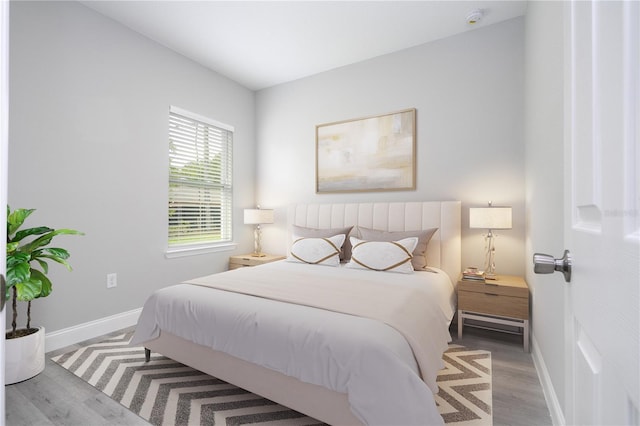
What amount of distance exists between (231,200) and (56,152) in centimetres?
197

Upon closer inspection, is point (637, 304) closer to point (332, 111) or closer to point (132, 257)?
point (132, 257)

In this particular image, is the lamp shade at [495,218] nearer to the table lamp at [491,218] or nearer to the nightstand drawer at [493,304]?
the table lamp at [491,218]

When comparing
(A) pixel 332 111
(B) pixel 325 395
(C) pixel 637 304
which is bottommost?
(B) pixel 325 395

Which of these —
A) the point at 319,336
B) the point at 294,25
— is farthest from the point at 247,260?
the point at 294,25

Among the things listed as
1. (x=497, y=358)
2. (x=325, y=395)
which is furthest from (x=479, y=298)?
(x=325, y=395)

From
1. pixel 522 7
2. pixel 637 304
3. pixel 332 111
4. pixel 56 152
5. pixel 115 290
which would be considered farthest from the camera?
pixel 332 111

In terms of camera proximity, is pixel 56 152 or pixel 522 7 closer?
pixel 56 152

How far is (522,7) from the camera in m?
2.70

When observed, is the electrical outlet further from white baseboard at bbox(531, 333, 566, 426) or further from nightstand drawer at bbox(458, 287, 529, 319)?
white baseboard at bbox(531, 333, 566, 426)

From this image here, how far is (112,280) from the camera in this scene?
9.39 ft

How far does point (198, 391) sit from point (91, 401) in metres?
0.60

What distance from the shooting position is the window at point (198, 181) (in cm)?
346

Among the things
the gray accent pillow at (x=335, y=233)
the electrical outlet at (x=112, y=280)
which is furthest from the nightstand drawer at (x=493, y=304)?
the electrical outlet at (x=112, y=280)

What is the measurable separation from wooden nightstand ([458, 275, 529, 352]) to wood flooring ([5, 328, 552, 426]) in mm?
321
